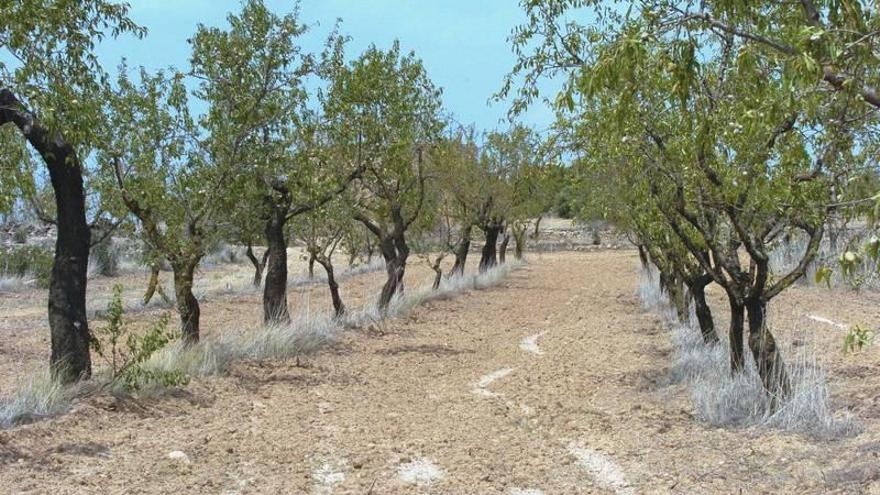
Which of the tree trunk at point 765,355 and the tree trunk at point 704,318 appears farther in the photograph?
the tree trunk at point 704,318

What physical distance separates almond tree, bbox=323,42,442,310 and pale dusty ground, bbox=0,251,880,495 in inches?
139

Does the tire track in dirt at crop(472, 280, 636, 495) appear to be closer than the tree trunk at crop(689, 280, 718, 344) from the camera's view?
Yes

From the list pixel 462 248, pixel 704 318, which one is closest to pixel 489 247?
pixel 462 248

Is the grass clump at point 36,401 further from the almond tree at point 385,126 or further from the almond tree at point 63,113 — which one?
the almond tree at point 385,126

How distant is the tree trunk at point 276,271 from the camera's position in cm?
1338

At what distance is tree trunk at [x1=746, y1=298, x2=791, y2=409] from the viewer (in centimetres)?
754

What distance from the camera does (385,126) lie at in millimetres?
14328

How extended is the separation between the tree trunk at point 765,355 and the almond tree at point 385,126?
716 cm

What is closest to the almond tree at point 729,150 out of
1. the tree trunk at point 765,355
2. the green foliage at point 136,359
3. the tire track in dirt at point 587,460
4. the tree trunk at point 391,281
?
the tree trunk at point 765,355

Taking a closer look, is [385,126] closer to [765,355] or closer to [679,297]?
[679,297]

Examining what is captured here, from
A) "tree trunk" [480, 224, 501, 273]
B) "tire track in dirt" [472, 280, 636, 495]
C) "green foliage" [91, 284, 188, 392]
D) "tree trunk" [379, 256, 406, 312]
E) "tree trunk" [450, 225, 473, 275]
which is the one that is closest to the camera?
"tire track in dirt" [472, 280, 636, 495]

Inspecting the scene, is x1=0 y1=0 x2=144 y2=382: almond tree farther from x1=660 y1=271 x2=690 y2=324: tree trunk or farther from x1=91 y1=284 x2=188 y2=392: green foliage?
x1=660 y1=271 x2=690 y2=324: tree trunk

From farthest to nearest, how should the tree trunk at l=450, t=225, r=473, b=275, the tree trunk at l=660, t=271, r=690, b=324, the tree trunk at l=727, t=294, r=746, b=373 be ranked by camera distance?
the tree trunk at l=450, t=225, r=473, b=275 < the tree trunk at l=660, t=271, r=690, b=324 < the tree trunk at l=727, t=294, r=746, b=373

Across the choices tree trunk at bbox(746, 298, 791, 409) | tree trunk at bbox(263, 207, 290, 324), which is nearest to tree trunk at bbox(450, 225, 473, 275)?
tree trunk at bbox(263, 207, 290, 324)
